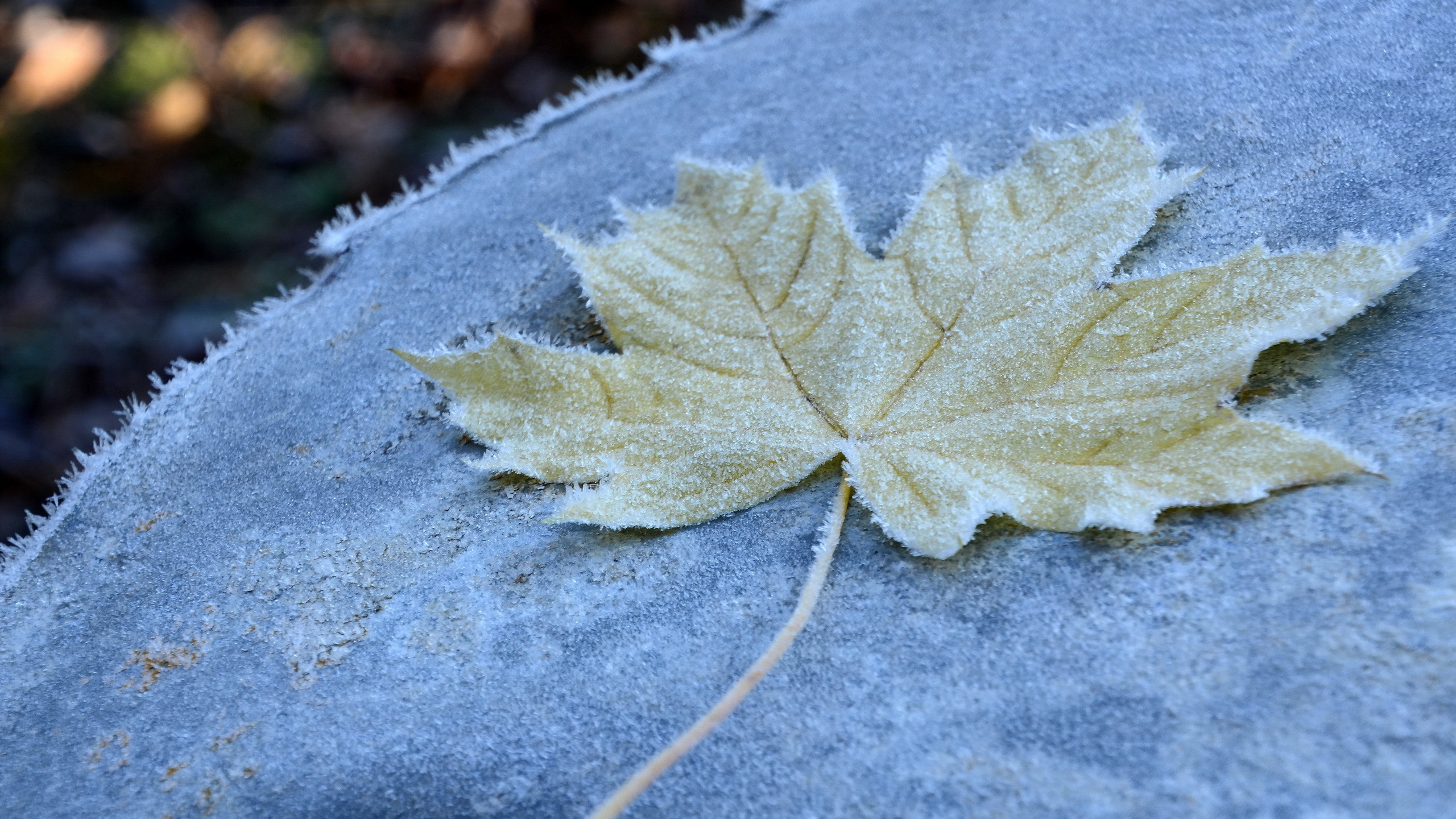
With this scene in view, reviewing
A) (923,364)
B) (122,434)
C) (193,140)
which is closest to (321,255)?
(122,434)

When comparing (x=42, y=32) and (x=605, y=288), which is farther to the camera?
(x=42, y=32)

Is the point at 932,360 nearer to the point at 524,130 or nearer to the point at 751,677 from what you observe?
the point at 751,677

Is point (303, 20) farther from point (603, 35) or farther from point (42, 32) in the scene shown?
point (603, 35)

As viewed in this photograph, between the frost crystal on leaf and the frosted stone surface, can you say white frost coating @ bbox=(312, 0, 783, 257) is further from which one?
the frost crystal on leaf

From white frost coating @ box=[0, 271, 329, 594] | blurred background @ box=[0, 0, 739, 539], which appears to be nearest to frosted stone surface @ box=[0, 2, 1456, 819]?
white frost coating @ box=[0, 271, 329, 594]

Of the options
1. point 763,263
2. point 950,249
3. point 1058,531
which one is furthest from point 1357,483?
point 763,263

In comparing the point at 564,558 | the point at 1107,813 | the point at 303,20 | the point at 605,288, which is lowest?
the point at 1107,813

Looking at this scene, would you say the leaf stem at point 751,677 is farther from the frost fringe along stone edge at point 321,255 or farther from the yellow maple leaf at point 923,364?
the frost fringe along stone edge at point 321,255

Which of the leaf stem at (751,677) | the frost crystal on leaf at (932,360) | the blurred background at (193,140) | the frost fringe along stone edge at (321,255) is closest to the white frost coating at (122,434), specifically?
the frost fringe along stone edge at (321,255)
